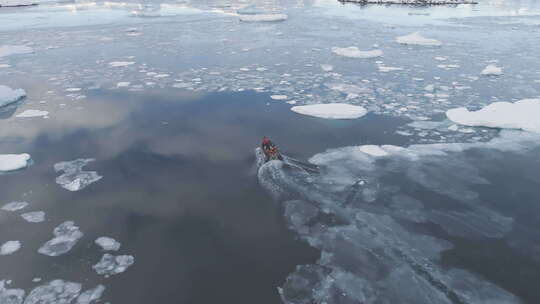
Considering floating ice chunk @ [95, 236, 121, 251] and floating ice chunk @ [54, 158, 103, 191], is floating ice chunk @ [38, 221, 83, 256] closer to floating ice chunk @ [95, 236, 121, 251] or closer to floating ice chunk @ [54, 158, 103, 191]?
floating ice chunk @ [95, 236, 121, 251]

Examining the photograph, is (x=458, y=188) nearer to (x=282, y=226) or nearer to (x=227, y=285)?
(x=282, y=226)

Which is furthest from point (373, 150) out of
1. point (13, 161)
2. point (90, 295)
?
point (13, 161)

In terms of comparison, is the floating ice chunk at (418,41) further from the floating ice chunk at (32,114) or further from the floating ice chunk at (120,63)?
the floating ice chunk at (32,114)

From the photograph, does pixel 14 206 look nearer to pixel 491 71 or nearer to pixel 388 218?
pixel 388 218

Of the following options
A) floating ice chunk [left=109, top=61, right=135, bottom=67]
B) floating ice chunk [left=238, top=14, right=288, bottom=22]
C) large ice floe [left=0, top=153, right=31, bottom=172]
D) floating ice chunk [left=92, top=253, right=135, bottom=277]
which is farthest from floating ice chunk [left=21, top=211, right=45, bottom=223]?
floating ice chunk [left=238, top=14, right=288, bottom=22]

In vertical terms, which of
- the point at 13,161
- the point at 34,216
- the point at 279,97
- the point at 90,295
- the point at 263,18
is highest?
the point at 263,18

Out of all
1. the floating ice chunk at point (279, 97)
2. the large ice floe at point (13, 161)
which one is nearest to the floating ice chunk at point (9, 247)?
the large ice floe at point (13, 161)
